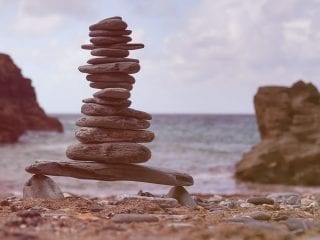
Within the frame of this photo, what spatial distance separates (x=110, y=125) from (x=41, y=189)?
195 centimetres

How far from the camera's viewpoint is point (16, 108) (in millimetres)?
56406

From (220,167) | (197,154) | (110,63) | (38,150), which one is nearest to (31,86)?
(38,150)

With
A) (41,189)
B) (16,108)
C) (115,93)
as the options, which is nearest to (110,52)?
(115,93)

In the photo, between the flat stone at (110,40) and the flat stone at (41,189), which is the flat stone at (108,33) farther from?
the flat stone at (41,189)

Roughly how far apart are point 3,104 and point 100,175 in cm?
4178

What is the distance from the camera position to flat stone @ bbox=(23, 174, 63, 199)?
13477 millimetres

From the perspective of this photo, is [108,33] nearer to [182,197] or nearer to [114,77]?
[114,77]

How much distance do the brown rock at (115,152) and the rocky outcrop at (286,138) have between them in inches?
615

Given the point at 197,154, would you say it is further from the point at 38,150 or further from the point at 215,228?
the point at 215,228

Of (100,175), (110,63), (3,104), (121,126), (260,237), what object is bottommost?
(260,237)

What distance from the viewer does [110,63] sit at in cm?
1339

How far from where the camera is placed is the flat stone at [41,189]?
13.5 m

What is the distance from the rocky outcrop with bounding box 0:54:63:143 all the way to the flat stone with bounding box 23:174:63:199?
35240 millimetres

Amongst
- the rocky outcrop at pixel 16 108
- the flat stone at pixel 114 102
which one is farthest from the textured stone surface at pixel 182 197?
the rocky outcrop at pixel 16 108
